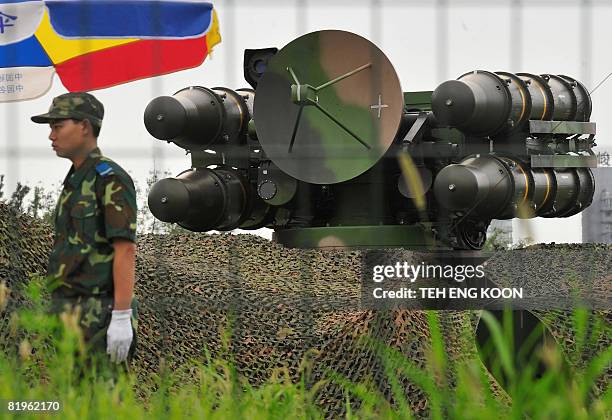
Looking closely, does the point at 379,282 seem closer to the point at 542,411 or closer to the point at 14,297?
the point at 14,297

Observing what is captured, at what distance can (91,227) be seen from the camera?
516 cm

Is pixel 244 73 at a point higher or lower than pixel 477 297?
higher

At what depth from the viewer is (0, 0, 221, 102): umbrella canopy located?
25.3 ft

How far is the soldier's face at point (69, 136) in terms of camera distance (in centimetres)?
519

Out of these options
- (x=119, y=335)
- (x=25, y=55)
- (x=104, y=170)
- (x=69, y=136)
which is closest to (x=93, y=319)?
(x=119, y=335)

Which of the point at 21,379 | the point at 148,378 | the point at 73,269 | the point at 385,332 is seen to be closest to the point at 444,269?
the point at 385,332

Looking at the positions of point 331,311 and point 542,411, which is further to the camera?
point 331,311

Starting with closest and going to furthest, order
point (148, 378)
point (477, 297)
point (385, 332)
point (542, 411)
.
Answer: point (542, 411)
point (477, 297)
point (148, 378)
point (385, 332)

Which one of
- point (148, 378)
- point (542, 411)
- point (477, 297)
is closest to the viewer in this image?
point (542, 411)

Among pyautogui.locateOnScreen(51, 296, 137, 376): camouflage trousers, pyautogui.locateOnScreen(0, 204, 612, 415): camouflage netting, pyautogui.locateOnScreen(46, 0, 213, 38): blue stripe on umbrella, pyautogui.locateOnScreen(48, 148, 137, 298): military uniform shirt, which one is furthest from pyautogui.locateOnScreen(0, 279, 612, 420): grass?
pyautogui.locateOnScreen(46, 0, 213, 38): blue stripe on umbrella

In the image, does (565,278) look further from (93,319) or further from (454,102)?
(93,319)

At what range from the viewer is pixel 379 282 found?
7383mm

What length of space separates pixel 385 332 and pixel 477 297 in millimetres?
1505

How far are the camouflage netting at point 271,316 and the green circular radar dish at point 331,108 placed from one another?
3.01 ft
